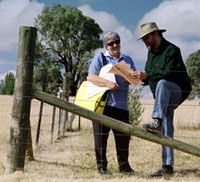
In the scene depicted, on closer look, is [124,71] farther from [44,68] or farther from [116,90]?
[44,68]

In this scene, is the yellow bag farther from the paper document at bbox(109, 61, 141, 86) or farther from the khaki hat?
the khaki hat

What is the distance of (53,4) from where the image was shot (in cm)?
4006

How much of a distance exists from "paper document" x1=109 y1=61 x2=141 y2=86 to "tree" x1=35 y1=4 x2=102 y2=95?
30143 millimetres

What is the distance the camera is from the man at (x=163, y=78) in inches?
177

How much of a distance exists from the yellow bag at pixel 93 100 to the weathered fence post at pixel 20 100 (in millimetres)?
717

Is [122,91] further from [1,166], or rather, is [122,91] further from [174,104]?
[1,166]

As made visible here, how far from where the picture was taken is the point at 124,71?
4527 millimetres

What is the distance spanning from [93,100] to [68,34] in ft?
110

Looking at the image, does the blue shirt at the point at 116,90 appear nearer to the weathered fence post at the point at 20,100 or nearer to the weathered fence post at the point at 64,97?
the weathered fence post at the point at 20,100

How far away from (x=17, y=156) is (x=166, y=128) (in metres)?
2.07

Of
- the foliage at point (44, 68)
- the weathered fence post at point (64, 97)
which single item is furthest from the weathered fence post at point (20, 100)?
the foliage at point (44, 68)

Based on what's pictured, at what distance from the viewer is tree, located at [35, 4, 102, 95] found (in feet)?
120

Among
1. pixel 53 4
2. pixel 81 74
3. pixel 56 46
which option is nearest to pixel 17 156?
pixel 81 74

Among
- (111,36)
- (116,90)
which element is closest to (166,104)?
(116,90)
